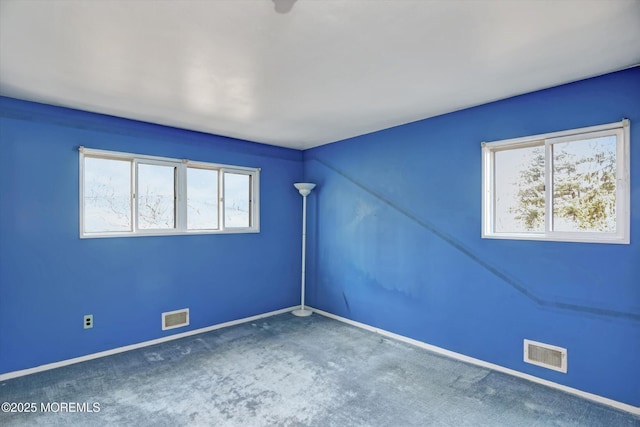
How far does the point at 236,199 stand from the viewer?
4.30m

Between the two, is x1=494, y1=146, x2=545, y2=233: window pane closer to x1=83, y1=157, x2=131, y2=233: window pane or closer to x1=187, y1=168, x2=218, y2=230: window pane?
x1=187, y1=168, x2=218, y2=230: window pane

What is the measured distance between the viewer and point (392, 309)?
3695 mm

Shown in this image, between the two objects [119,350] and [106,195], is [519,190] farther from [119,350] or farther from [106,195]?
[119,350]

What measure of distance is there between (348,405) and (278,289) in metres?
2.45

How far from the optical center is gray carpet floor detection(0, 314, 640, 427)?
217cm

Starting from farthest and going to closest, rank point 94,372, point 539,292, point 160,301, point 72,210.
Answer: point 160,301 < point 72,210 < point 94,372 < point 539,292

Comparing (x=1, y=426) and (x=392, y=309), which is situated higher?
(x=392, y=309)

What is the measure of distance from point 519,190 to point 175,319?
3.74 m

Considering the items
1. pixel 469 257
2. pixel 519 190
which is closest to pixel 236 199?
pixel 469 257

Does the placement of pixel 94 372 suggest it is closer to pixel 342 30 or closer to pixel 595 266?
pixel 342 30

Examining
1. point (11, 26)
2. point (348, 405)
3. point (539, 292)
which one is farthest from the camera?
point (539, 292)

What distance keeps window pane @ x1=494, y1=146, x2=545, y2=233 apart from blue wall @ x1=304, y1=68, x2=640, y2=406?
0.18 meters

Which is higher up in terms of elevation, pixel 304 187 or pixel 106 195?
pixel 304 187

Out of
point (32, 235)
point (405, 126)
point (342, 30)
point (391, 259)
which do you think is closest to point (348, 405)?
point (391, 259)
